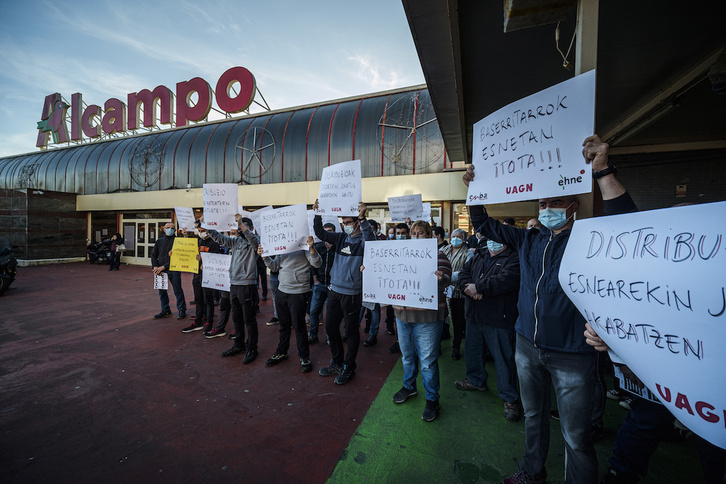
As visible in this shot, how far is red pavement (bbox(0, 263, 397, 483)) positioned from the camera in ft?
7.97

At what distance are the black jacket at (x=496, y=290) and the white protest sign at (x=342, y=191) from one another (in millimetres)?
1699

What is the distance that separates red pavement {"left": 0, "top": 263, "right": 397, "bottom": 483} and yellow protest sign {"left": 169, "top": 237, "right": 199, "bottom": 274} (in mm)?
1282

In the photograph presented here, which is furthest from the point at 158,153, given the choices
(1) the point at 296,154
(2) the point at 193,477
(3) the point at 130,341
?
(2) the point at 193,477

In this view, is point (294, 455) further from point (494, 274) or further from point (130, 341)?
point (130, 341)

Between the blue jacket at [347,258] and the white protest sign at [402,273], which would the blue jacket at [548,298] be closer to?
the white protest sign at [402,273]

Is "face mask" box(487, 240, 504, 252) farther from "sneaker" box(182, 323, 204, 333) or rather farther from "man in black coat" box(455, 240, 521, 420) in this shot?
"sneaker" box(182, 323, 204, 333)

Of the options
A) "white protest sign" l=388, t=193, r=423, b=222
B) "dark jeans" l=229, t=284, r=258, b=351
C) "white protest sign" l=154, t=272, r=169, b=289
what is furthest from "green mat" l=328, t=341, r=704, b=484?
"white protest sign" l=154, t=272, r=169, b=289

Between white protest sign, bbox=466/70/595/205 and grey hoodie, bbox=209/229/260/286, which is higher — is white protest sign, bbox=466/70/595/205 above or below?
above

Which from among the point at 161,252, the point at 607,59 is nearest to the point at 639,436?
the point at 607,59

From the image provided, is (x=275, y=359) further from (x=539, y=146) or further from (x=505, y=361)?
(x=539, y=146)

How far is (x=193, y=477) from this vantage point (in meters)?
2.31

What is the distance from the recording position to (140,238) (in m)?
18.0

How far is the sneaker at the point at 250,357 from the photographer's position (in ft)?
14.2

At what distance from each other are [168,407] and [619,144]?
9.82 meters
